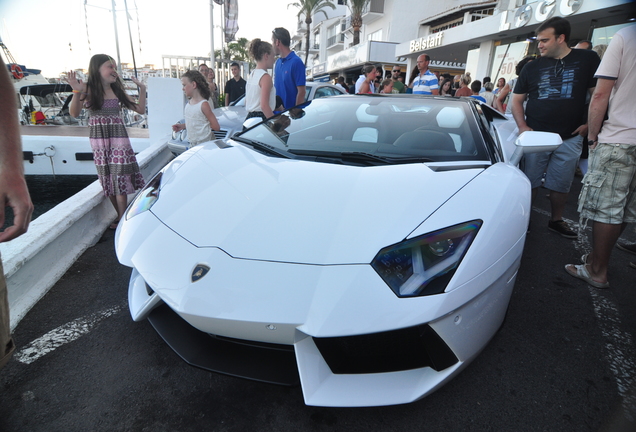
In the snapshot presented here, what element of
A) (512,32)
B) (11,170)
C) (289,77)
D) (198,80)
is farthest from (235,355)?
(512,32)

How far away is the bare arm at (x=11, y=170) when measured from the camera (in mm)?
911

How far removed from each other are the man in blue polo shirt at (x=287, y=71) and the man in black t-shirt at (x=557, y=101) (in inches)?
89.2

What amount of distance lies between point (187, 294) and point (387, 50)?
87.3 ft

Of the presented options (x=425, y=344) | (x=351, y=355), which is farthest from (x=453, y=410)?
(x=351, y=355)

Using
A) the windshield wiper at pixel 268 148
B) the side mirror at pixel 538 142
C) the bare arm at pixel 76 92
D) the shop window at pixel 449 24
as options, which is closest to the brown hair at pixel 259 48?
the bare arm at pixel 76 92

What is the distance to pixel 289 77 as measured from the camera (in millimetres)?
4281

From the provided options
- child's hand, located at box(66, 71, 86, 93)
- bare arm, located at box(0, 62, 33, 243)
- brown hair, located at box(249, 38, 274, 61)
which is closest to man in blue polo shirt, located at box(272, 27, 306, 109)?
brown hair, located at box(249, 38, 274, 61)

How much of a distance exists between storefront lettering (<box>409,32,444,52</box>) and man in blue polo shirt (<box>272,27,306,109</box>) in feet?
51.2

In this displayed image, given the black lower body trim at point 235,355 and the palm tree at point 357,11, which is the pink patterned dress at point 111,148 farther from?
the palm tree at point 357,11

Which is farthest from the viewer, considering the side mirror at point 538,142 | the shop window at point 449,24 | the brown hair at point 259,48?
the shop window at point 449,24

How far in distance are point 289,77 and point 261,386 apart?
3.62 metres

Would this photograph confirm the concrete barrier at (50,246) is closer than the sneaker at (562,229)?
Yes

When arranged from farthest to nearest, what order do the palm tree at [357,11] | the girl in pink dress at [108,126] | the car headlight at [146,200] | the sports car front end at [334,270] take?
the palm tree at [357,11] < the girl in pink dress at [108,126] < the car headlight at [146,200] < the sports car front end at [334,270]

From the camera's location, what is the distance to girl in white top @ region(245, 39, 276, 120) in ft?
12.3
